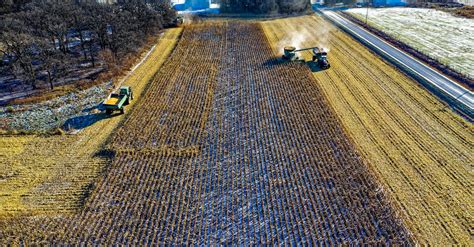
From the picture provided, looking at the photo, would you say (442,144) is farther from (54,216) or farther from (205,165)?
(54,216)

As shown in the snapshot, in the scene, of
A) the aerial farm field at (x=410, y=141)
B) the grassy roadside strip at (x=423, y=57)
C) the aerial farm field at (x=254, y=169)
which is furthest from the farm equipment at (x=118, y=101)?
the grassy roadside strip at (x=423, y=57)

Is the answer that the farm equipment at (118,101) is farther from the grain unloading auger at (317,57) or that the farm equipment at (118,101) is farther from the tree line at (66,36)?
the grain unloading auger at (317,57)

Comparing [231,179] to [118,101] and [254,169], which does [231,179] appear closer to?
[254,169]

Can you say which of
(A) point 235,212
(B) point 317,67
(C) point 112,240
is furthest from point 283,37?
(C) point 112,240

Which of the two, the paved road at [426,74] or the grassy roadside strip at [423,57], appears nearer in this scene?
the paved road at [426,74]

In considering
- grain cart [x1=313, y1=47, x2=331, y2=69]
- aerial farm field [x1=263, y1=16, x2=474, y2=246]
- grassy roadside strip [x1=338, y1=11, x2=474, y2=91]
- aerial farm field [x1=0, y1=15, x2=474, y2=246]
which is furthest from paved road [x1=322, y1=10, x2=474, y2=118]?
grain cart [x1=313, y1=47, x2=331, y2=69]
